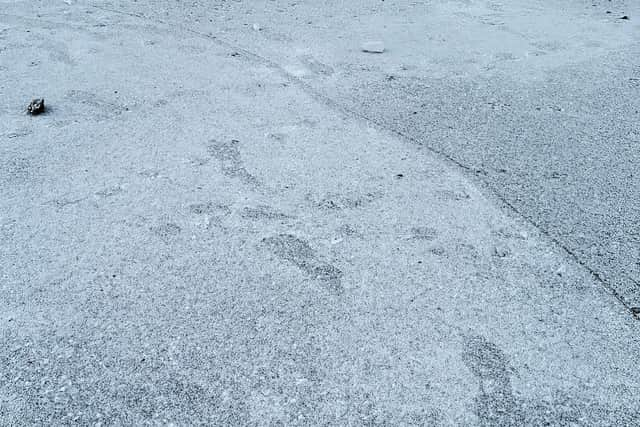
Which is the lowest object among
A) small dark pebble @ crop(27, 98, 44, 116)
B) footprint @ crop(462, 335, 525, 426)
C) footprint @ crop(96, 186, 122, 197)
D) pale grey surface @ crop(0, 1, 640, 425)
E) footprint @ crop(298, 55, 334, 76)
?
footprint @ crop(462, 335, 525, 426)

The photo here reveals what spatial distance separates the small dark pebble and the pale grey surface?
0.17 ft

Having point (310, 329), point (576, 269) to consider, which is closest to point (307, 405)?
point (310, 329)

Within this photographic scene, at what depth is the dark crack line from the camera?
206 cm

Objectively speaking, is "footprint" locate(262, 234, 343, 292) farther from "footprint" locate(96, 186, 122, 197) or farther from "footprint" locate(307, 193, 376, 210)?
"footprint" locate(96, 186, 122, 197)

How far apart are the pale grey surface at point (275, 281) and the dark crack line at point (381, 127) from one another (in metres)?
0.04

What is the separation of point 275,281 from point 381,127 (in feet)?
5.09

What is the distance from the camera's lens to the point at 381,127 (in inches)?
126

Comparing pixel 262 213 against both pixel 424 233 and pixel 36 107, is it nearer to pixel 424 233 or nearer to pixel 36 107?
pixel 424 233

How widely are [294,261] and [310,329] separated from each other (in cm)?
38

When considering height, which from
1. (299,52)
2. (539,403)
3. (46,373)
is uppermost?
(299,52)

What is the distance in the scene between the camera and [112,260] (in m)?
2.09

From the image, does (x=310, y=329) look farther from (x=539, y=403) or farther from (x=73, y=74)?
(x=73, y=74)

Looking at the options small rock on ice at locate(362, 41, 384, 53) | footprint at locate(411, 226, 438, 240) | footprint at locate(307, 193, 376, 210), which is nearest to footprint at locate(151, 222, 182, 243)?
footprint at locate(307, 193, 376, 210)

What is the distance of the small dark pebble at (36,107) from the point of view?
10.5 feet
